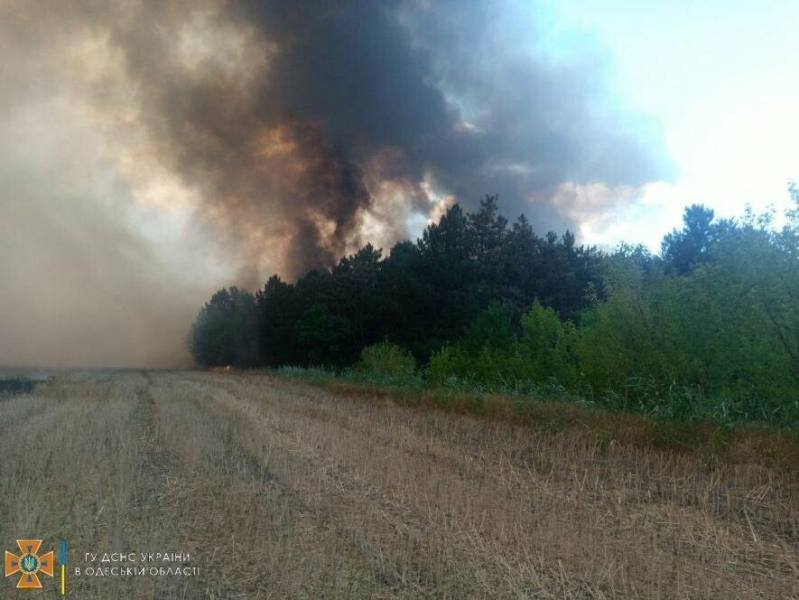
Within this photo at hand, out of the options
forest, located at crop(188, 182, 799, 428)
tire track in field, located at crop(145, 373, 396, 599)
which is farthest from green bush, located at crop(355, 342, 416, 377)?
tire track in field, located at crop(145, 373, 396, 599)

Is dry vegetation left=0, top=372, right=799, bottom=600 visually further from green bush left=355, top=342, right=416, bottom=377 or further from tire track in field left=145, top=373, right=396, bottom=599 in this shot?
green bush left=355, top=342, right=416, bottom=377

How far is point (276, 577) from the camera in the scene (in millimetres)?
5531

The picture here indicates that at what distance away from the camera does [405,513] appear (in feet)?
25.4

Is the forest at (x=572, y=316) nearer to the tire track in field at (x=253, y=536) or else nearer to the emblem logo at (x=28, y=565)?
the tire track in field at (x=253, y=536)

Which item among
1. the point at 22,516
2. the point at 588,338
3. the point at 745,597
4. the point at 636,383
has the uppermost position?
the point at 588,338

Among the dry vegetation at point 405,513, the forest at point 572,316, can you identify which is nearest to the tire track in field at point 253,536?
the dry vegetation at point 405,513

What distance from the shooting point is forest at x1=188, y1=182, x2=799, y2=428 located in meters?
15.7

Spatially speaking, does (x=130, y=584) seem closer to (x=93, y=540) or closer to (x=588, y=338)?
(x=93, y=540)

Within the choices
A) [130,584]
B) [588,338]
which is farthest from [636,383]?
[130,584]

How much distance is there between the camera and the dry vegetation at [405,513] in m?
5.65

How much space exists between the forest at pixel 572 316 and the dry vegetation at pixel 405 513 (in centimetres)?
402

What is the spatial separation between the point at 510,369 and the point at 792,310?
51.5 feet

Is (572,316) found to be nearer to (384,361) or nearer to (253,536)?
(384,361)

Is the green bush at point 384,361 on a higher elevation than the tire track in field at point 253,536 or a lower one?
higher
